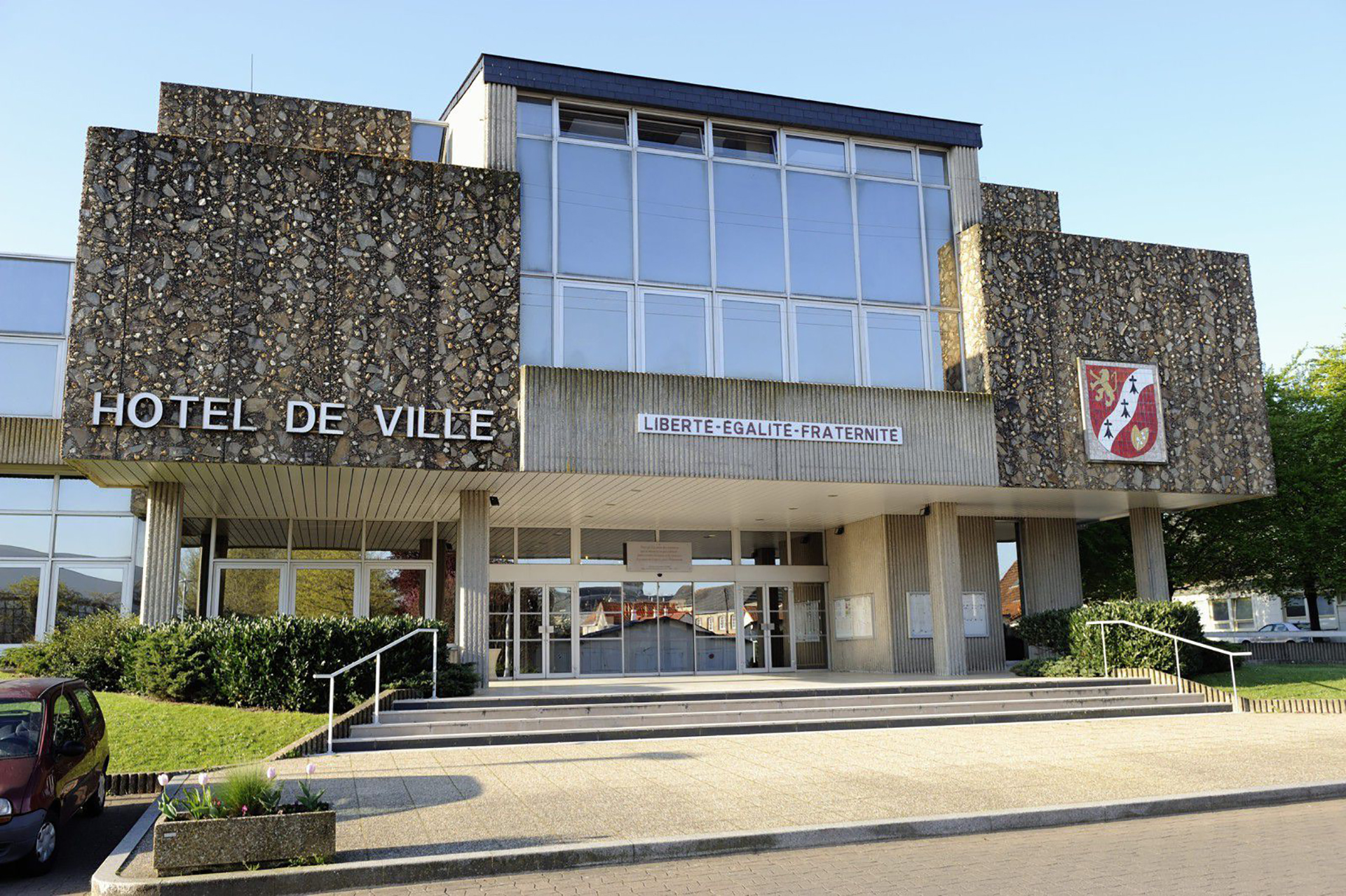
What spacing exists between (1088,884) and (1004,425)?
14.0 m

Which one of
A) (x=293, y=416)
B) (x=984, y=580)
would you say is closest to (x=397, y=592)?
(x=293, y=416)

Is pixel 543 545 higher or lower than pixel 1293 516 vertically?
lower

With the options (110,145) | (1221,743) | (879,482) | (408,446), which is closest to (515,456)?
(408,446)

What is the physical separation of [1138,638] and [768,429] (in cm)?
762

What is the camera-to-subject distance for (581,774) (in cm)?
1089

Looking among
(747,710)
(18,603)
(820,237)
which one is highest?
(820,237)

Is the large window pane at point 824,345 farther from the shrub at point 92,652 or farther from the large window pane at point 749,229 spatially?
the shrub at point 92,652

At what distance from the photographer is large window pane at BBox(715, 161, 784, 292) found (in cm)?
1908

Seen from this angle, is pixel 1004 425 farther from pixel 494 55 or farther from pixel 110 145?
pixel 110 145

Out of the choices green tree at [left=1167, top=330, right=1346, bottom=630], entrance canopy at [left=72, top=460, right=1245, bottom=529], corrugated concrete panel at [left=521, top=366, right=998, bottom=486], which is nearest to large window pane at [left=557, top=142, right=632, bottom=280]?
corrugated concrete panel at [left=521, top=366, right=998, bottom=486]

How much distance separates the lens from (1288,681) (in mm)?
19188

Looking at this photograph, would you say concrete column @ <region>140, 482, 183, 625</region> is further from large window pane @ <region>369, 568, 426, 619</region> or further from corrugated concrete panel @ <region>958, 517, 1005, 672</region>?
corrugated concrete panel @ <region>958, 517, 1005, 672</region>

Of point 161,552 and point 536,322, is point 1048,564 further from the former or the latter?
point 161,552

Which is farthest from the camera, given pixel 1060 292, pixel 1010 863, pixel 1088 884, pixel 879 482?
pixel 1060 292
